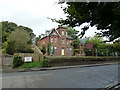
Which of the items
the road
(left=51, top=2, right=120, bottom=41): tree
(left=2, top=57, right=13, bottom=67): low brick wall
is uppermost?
(left=51, top=2, right=120, bottom=41): tree

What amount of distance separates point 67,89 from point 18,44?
15.7m

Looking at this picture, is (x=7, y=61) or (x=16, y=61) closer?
(x=16, y=61)

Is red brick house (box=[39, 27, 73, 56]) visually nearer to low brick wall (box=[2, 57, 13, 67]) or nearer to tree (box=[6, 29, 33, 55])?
tree (box=[6, 29, 33, 55])

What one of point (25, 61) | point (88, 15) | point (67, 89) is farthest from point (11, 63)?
point (88, 15)

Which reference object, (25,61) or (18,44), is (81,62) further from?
(18,44)

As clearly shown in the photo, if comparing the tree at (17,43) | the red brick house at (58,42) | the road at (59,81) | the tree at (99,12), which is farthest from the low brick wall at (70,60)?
the tree at (99,12)

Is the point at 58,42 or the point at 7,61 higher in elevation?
the point at 58,42

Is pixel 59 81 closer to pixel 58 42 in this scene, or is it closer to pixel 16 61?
pixel 16 61

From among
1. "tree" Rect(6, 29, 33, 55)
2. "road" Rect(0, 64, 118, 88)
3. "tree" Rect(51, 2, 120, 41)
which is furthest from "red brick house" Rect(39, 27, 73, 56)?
"tree" Rect(51, 2, 120, 41)

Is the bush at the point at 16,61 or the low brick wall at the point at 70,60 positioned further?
the low brick wall at the point at 70,60

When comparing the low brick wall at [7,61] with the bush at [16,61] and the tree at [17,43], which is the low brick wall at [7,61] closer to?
the bush at [16,61]

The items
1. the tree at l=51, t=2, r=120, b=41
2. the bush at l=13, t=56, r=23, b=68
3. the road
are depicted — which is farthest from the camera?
the bush at l=13, t=56, r=23, b=68

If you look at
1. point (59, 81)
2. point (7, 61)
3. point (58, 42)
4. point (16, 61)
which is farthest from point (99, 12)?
point (58, 42)

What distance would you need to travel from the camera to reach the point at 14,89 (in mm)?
5434
